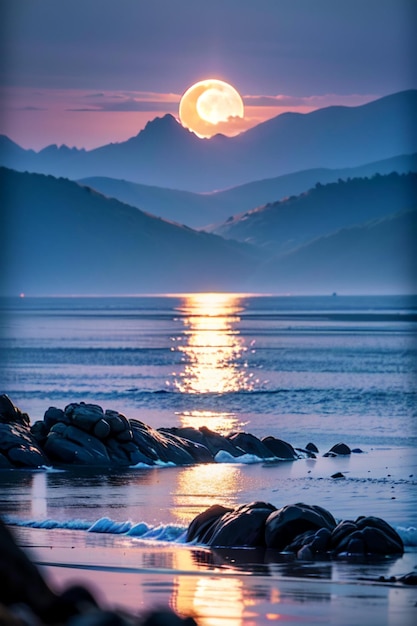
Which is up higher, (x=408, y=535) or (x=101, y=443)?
(x=101, y=443)

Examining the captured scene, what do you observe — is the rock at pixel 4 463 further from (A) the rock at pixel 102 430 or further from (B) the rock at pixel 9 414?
(A) the rock at pixel 102 430

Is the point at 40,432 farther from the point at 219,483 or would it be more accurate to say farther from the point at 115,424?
the point at 219,483

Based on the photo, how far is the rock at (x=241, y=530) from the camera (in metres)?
10.9

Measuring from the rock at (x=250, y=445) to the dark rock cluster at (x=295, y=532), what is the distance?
22.9 feet

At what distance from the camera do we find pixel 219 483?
15617mm

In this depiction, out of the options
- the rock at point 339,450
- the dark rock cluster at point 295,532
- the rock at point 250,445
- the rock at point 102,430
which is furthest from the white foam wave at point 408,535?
the rock at point 339,450

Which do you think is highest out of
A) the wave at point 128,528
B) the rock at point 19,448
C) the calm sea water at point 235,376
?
the calm sea water at point 235,376

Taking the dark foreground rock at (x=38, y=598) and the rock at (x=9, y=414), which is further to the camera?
the rock at (x=9, y=414)

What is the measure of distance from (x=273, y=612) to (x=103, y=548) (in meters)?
3.34

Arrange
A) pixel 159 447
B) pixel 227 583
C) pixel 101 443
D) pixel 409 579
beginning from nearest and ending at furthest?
pixel 227 583 < pixel 409 579 < pixel 101 443 < pixel 159 447

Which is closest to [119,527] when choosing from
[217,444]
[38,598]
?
[38,598]

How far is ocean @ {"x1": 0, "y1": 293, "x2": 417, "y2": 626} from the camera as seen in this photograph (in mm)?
8570

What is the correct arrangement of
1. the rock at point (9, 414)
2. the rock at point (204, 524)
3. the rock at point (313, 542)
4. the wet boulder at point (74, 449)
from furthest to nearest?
1. the rock at point (9, 414)
2. the wet boulder at point (74, 449)
3. the rock at point (204, 524)
4. the rock at point (313, 542)

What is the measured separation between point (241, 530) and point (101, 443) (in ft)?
22.4
